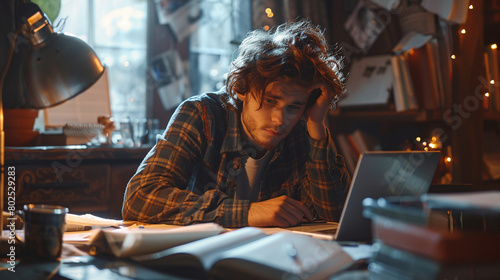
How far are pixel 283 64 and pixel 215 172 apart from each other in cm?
38

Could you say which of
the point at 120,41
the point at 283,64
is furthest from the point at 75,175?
the point at 283,64

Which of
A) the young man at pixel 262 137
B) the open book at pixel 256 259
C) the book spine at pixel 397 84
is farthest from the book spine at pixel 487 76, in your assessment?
the open book at pixel 256 259

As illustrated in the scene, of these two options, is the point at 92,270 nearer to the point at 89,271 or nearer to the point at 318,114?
the point at 89,271

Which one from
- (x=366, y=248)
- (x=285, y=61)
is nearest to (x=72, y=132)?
(x=285, y=61)

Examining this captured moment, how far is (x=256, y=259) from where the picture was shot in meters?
0.75

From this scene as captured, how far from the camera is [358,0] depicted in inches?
109

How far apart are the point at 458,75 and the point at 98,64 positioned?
1546 millimetres

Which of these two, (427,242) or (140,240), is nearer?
(427,242)

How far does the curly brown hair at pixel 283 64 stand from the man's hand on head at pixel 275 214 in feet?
1.14

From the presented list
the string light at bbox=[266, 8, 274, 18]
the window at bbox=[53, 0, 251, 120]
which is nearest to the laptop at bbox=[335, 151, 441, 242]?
the window at bbox=[53, 0, 251, 120]

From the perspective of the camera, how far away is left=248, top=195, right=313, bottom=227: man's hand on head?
1258 mm

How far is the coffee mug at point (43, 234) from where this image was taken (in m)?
0.91

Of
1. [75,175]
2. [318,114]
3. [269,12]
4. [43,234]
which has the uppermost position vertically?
[269,12]

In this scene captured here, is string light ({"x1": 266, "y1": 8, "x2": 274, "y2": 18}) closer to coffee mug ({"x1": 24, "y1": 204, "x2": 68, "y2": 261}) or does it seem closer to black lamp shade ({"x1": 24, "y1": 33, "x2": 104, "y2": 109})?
black lamp shade ({"x1": 24, "y1": 33, "x2": 104, "y2": 109})
